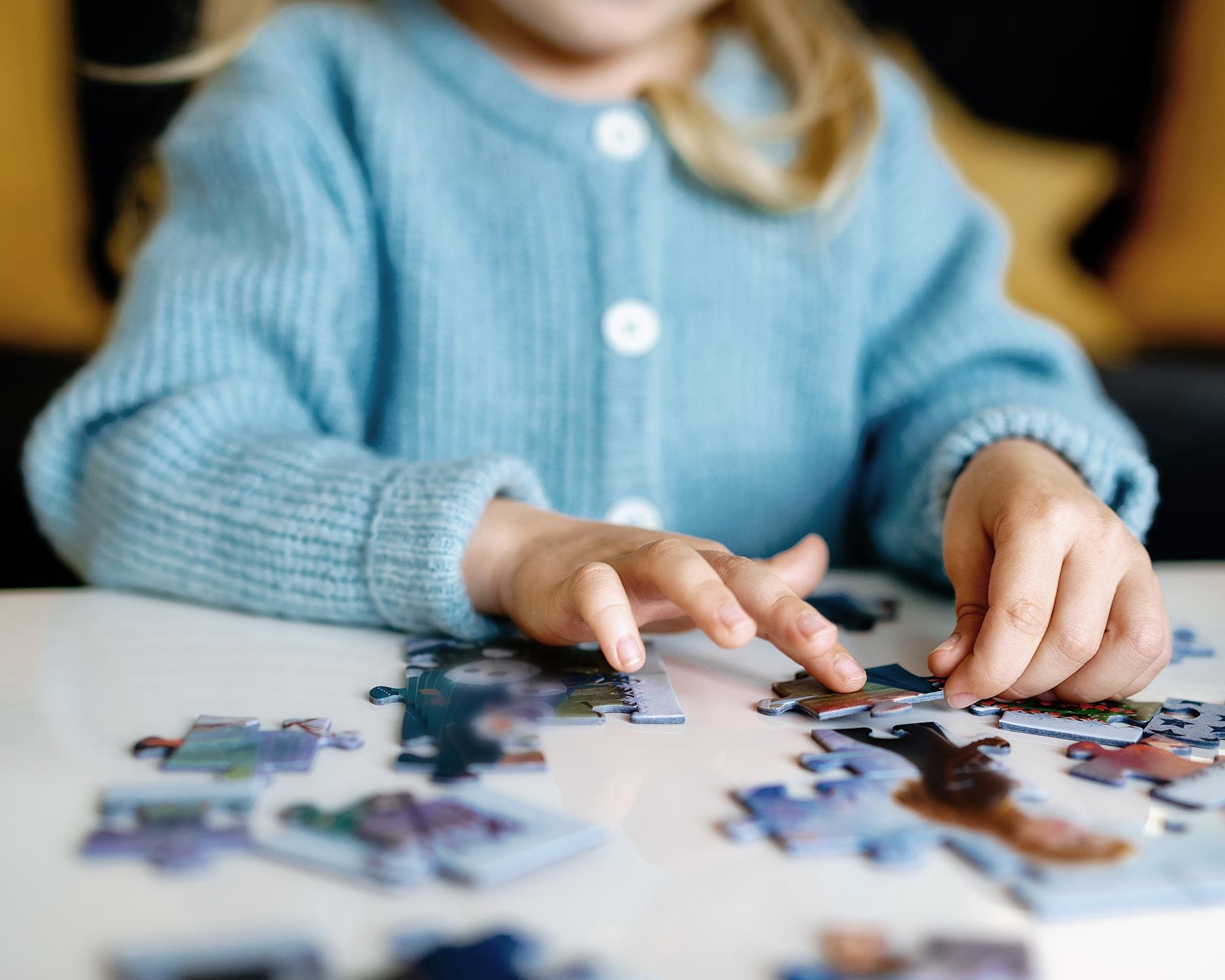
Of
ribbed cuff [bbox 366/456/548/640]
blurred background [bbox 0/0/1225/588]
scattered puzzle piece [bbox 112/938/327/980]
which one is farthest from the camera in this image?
blurred background [bbox 0/0/1225/588]

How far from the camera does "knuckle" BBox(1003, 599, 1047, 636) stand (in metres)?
0.63

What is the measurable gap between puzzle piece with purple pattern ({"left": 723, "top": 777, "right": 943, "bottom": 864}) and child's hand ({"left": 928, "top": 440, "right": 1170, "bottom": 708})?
0.15 m

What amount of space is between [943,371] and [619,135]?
39 cm

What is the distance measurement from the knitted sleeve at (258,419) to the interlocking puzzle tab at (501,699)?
0.05m

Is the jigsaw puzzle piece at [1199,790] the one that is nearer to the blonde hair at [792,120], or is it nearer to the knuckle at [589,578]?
the knuckle at [589,578]

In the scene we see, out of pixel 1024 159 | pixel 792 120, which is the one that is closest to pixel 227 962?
pixel 792 120

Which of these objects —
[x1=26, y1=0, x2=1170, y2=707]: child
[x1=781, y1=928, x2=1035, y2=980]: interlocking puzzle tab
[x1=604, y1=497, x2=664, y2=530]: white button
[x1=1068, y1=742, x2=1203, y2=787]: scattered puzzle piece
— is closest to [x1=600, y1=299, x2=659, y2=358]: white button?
[x1=26, y1=0, x2=1170, y2=707]: child

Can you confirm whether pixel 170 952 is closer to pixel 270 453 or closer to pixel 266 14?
pixel 270 453

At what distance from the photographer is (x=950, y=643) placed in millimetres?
655

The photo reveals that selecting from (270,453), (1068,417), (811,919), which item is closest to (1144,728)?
(811,919)

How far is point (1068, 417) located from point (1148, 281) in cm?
123

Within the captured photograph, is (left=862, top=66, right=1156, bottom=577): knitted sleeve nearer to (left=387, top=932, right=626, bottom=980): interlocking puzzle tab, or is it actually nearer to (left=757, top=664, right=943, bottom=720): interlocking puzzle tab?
(left=757, top=664, right=943, bottom=720): interlocking puzzle tab

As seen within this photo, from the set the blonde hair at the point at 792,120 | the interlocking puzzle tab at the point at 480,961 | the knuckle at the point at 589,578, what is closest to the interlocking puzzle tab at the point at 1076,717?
the knuckle at the point at 589,578

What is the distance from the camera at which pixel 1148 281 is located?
77.7 inches
